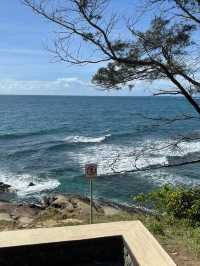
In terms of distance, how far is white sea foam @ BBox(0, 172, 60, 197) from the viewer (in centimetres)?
2422

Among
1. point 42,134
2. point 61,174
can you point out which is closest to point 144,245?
point 61,174

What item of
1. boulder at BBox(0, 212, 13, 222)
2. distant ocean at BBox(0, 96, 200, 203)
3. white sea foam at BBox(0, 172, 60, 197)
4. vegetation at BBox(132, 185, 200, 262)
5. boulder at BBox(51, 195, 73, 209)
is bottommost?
white sea foam at BBox(0, 172, 60, 197)

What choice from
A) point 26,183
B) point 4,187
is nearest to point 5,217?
point 4,187

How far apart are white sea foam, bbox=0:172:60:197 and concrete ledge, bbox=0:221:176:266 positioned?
16.5 m

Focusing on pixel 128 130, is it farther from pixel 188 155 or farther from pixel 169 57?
pixel 169 57

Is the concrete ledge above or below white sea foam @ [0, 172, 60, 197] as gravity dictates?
above

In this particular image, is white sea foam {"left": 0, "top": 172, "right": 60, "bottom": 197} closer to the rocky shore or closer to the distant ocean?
the distant ocean

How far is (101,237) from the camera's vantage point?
6.96 m

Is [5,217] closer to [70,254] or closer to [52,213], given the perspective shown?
[52,213]

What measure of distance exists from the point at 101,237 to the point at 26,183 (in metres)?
19.6

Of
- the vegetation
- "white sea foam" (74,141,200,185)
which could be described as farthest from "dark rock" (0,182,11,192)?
the vegetation

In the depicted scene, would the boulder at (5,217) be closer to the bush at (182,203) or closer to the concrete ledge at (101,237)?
the bush at (182,203)

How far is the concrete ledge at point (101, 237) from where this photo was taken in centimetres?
627

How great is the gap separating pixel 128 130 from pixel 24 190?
98.2 ft
